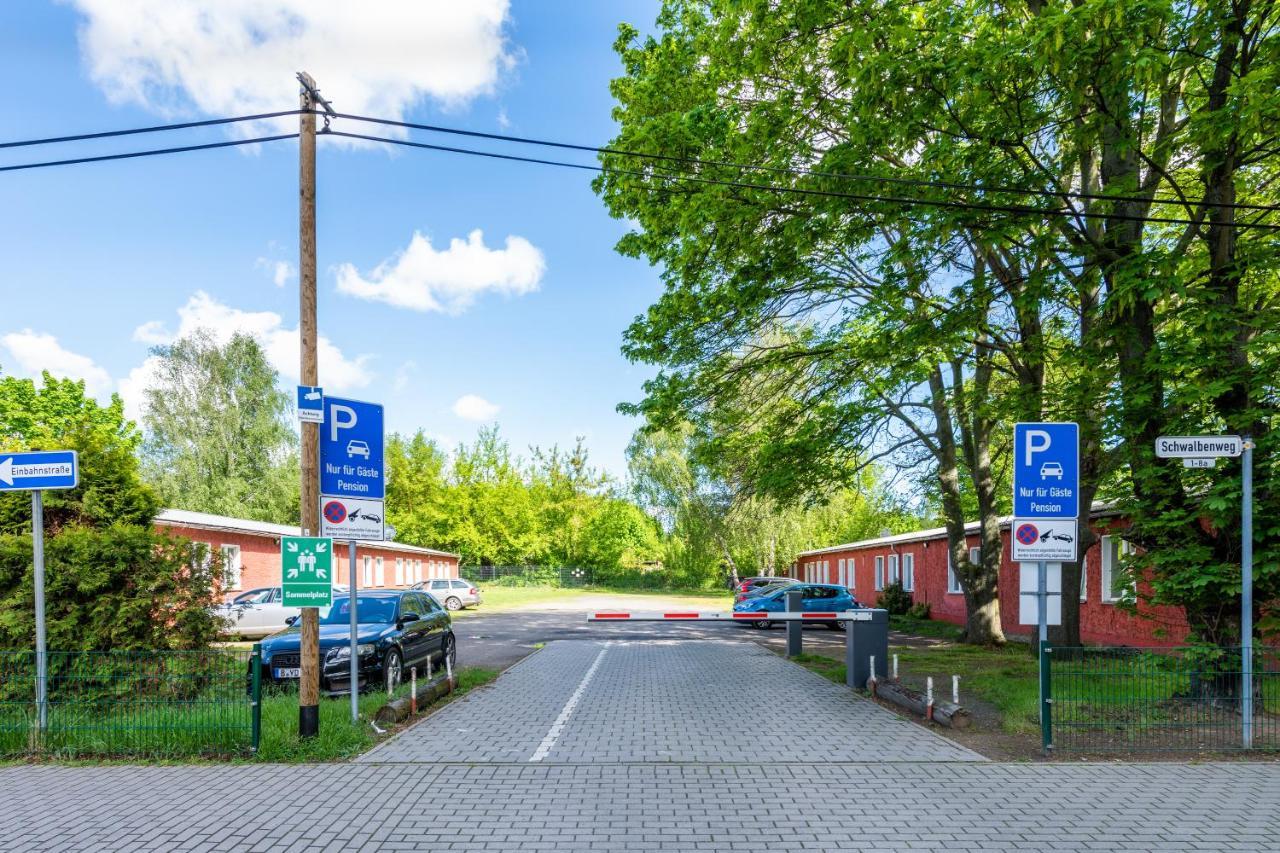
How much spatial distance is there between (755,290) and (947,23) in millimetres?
4921

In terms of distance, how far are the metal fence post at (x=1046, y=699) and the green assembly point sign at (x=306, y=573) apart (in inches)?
284

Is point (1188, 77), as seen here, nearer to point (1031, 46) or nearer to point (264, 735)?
point (1031, 46)

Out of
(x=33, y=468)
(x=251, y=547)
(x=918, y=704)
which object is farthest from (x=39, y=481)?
(x=251, y=547)

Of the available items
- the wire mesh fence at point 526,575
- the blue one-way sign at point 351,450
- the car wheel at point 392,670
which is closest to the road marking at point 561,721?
the car wheel at point 392,670

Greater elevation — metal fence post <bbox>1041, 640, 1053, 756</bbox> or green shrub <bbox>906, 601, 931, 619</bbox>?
metal fence post <bbox>1041, 640, 1053, 756</bbox>

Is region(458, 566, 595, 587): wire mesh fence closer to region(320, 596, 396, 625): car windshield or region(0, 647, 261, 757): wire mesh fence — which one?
region(320, 596, 396, 625): car windshield

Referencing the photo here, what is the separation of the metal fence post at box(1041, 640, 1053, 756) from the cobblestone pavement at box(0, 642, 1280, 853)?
0.47 m

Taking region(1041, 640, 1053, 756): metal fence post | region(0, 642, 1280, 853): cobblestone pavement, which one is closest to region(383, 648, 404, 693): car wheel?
region(0, 642, 1280, 853): cobblestone pavement

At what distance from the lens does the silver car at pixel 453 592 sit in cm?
3775

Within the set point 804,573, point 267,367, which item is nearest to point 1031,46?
point 267,367

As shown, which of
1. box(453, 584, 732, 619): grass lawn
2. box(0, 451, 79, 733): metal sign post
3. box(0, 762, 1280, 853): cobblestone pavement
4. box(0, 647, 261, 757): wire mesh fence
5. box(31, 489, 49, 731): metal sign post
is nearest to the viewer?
box(0, 762, 1280, 853): cobblestone pavement

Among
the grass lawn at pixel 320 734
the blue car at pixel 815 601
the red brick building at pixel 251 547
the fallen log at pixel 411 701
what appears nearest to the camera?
the grass lawn at pixel 320 734

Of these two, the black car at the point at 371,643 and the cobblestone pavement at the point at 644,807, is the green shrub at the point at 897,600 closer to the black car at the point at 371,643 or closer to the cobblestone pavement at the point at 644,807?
the black car at the point at 371,643

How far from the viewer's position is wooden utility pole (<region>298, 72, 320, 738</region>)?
27.9ft
